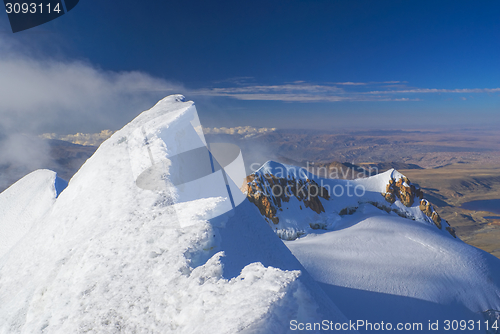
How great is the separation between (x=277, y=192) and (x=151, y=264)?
29702 mm

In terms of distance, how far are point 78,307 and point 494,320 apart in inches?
767

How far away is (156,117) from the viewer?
7512 mm

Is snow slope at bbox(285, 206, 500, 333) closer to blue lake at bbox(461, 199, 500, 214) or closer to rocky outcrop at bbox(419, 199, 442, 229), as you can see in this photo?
rocky outcrop at bbox(419, 199, 442, 229)

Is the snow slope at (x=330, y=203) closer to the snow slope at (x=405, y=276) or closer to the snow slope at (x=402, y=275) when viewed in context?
the snow slope at (x=402, y=275)

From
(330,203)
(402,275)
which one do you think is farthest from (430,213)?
(402,275)

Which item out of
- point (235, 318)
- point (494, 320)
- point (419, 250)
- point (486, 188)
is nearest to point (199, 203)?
point (235, 318)

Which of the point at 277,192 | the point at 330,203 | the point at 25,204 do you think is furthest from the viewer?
the point at 330,203

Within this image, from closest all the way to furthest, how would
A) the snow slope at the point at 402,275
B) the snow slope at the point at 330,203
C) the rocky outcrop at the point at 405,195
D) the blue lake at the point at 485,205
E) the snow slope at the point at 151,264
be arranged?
the snow slope at the point at 151,264
the snow slope at the point at 402,275
the snow slope at the point at 330,203
the rocky outcrop at the point at 405,195
the blue lake at the point at 485,205

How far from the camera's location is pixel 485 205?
166 meters

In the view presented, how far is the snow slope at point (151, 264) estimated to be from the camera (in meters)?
3.40

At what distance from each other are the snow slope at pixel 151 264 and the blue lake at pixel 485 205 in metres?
216

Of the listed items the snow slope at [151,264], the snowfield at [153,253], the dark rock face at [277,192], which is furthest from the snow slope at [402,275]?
the snow slope at [151,264]

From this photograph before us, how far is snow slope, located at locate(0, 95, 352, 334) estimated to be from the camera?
3.40 metres

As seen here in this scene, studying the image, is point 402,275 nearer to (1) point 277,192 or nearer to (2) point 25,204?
(1) point 277,192
